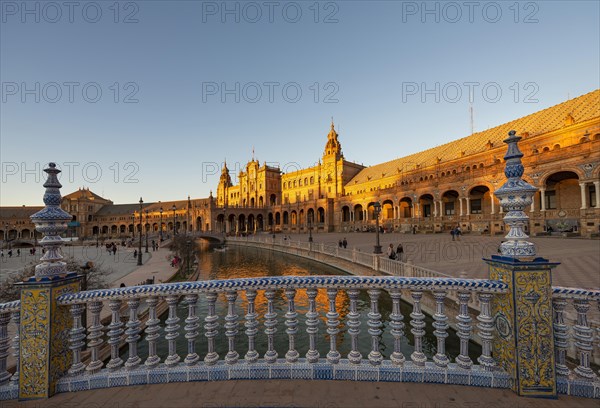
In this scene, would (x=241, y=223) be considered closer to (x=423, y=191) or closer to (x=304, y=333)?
(x=423, y=191)

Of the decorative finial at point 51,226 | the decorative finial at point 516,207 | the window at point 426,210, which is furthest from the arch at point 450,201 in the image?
the decorative finial at point 51,226

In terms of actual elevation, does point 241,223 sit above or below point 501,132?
below

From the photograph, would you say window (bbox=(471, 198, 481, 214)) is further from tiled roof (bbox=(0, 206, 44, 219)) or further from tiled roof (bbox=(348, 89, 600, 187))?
tiled roof (bbox=(0, 206, 44, 219))

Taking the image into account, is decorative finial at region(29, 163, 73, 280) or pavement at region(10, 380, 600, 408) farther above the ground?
decorative finial at region(29, 163, 73, 280)

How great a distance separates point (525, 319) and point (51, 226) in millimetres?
Answer: 5132

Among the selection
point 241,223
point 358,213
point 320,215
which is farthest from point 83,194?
point 358,213

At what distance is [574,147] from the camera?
20953 mm

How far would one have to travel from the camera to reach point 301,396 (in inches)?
99.0

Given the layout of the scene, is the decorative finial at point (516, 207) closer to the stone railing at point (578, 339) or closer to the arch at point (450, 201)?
the stone railing at point (578, 339)

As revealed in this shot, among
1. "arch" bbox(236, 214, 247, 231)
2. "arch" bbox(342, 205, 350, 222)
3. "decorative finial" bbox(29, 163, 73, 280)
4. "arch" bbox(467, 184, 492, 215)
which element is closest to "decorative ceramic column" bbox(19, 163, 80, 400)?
"decorative finial" bbox(29, 163, 73, 280)

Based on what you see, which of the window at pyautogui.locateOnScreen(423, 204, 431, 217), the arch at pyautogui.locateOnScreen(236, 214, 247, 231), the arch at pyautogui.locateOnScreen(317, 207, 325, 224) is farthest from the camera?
the arch at pyautogui.locateOnScreen(236, 214, 247, 231)

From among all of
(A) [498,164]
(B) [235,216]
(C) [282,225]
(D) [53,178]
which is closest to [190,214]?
(B) [235,216]

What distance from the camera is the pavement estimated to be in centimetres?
240

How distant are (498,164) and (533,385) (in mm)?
30388
